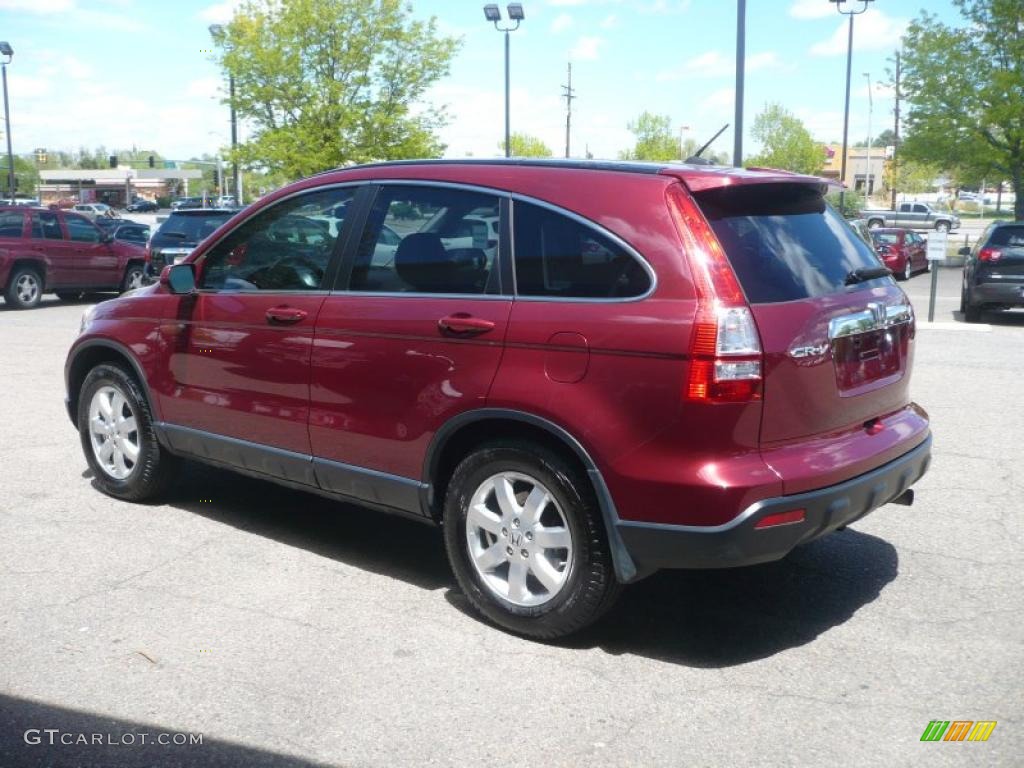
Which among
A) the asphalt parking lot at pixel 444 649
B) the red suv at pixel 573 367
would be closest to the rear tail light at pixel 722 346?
the red suv at pixel 573 367

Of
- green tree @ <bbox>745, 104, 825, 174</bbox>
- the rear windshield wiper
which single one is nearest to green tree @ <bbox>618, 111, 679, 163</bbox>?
green tree @ <bbox>745, 104, 825, 174</bbox>

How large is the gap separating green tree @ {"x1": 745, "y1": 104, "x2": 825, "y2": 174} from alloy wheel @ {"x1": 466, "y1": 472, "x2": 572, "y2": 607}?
7624 centimetres

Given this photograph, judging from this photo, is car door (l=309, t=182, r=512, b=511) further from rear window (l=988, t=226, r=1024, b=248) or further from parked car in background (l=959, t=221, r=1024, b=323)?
rear window (l=988, t=226, r=1024, b=248)

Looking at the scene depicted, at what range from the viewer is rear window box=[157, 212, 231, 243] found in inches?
805

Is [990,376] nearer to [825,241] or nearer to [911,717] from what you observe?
[825,241]

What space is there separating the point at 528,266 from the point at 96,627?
230 cm

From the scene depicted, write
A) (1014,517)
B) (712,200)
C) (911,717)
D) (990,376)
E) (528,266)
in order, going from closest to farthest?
(911,717) → (712,200) → (528,266) → (1014,517) → (990,376)

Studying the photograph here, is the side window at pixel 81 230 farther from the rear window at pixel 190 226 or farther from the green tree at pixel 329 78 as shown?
the green tree at pixel 329 78

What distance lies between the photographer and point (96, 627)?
14.5 ft

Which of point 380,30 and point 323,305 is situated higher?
point 380,30

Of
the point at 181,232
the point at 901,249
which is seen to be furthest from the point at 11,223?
the point at 901,249

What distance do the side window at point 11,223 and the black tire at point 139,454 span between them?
14010mm

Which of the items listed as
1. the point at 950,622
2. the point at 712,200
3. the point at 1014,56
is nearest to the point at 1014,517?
the point at 950,622

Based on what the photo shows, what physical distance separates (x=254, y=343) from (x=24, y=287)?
15.6 meters
